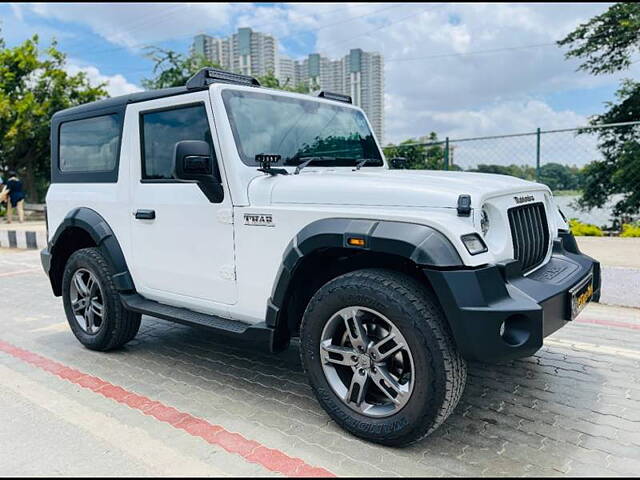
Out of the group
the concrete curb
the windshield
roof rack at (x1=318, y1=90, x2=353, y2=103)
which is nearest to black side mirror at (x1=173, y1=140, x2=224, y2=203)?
the windshield

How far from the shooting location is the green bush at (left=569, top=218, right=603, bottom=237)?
9541mm

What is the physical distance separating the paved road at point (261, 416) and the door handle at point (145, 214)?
3.85 ft

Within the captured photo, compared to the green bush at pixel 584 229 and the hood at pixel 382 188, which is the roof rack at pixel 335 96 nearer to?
the hood at pixel 382 188

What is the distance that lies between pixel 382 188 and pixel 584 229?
807 cm

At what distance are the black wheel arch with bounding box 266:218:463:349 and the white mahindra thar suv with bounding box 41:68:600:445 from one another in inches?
0.4

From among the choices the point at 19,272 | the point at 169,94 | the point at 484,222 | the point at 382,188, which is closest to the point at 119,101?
the point at 169,94

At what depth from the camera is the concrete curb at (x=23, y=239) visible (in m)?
12.6

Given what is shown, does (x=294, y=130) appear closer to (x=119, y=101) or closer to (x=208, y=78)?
(x=208, y=78)

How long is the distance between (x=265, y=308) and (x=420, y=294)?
1046mm

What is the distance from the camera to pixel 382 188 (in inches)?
113

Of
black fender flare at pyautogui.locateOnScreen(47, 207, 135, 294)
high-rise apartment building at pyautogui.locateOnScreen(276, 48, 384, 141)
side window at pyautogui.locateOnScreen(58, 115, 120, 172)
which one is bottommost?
black fender flare at pyautogui.locateOnScreen(47, 207, 135, 294)

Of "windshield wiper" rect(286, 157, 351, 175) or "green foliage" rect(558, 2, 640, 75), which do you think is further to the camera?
"green foliage" rect(558, 2, 640, 75)

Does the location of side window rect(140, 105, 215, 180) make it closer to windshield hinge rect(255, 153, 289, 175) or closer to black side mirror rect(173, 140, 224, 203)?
black side mirror rect(173, 140, 224, 203)

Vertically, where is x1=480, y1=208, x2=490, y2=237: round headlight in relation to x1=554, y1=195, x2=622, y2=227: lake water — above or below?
above
